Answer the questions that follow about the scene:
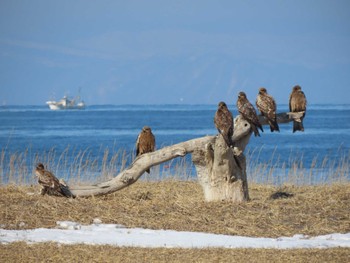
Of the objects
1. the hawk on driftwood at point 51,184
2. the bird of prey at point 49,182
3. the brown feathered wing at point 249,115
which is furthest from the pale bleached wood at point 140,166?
the brown feathered wing at point 249,115

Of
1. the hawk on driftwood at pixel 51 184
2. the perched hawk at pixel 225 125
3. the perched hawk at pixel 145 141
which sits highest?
the perched hawk at pixel 225 125

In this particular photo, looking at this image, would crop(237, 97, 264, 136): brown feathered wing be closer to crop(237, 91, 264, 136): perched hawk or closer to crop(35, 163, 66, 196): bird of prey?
crop(237, 91, 264, 136): perched hawk

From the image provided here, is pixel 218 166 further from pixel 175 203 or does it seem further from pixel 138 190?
pixel 138 190

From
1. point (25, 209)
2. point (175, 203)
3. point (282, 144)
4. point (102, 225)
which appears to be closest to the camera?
point (102, 225)

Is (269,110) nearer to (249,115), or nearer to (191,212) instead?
(249,115)

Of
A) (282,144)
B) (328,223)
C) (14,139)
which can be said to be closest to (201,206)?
(328,223)

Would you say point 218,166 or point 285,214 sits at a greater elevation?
point 218,166

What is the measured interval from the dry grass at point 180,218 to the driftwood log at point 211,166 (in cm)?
28

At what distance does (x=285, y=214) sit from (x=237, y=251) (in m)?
2.64

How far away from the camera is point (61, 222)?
11039mm

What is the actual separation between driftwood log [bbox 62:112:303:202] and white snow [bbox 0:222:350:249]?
221 centimetres

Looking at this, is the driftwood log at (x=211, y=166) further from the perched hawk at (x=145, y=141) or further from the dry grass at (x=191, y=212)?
the perched hawk at (x=145, y=141)

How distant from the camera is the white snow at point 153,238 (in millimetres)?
9773

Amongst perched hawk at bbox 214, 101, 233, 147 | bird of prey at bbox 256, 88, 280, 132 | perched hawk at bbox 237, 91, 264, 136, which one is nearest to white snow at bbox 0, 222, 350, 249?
perched hawk at bbox 214, 101, 233, 147
